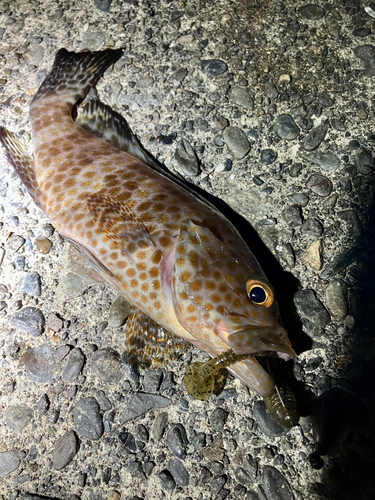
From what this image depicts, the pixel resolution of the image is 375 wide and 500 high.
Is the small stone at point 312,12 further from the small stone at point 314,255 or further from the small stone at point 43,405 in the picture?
the small stone at point 43,405

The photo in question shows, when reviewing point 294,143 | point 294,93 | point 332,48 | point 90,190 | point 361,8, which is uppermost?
point 361,8

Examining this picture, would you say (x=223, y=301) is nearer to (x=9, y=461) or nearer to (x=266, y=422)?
(x=266, y=422)

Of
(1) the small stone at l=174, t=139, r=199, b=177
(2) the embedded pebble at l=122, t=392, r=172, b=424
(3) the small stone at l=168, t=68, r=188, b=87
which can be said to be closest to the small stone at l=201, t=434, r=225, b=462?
(2) the embedded pebble at l=122, t=392, r=172, b=424

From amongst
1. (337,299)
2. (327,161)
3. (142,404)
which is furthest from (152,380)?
(327,161)

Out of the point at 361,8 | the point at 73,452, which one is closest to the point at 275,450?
the point at 73,452

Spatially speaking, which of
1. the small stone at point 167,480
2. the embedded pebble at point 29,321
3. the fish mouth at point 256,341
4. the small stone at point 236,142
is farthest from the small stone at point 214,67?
the small stone at point 167,480

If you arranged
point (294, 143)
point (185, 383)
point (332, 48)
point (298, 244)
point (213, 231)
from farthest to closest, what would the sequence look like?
point (332, 48), point (294, 143), point (298, 244), point (185, 383), point (213, 231)

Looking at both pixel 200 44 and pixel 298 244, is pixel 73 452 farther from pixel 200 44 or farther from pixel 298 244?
pixel 200 44
